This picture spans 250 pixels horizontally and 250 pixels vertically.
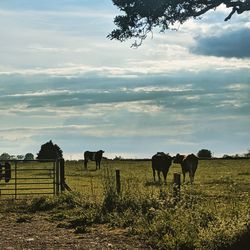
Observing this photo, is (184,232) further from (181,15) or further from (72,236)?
(181,15)

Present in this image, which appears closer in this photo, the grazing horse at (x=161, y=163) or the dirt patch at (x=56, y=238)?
the dirt patch at (x=56, y=238)

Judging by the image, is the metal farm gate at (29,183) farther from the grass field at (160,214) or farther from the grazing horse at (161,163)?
the grazing horse at (161,163)

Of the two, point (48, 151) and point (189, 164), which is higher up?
point (48, 151)

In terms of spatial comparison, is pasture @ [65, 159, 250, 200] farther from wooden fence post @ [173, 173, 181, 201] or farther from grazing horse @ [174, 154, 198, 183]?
grazing horse @ [174, 154, 198, 183]

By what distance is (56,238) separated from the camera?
12.6 m

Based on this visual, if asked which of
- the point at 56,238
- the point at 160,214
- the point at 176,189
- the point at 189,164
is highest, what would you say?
the point at 189,164

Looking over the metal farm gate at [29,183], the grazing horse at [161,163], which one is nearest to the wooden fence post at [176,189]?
the metal farm gate at [29,183]

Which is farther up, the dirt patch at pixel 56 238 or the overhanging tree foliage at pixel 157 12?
the overhanging tree foliage at pixel 157 12

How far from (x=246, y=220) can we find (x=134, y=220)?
3845 mm

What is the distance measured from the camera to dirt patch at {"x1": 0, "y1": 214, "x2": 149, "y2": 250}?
38.0 ft

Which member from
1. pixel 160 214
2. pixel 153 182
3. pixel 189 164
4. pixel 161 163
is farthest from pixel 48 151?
pixel 160 214

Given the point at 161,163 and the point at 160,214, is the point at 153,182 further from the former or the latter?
the point at 160,214

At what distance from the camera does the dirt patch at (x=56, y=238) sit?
1158 centimetres

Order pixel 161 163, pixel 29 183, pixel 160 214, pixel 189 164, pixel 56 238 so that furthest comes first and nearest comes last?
pixel 161 163 < pixel 189 164 < pixel 29 183 < pixel 160 214 < pixel 56 238
